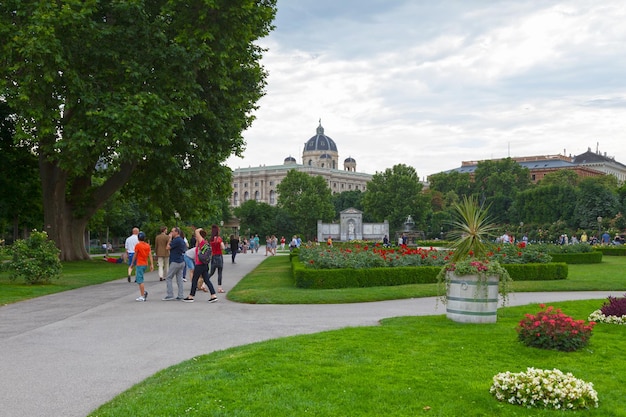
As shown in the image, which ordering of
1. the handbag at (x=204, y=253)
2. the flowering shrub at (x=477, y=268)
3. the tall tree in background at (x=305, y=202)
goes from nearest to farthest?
1. the flowering shrub at (x=477, y=268)
2. the handbag at (x=204, y=253)
3. the tall tree in background at (x=305, y=202)

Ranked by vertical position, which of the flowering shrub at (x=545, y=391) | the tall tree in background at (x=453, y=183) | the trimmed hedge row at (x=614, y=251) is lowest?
the flowering shrub at (x=545, y=391)

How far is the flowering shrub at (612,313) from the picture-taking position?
1068cm

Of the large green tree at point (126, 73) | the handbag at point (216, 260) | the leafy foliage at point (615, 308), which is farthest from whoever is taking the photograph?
the large green tree at point (126, 73)

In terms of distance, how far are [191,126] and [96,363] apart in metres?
18.4

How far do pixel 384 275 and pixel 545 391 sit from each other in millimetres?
12890

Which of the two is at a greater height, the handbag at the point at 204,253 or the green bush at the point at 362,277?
the handbag at the point at 204,253

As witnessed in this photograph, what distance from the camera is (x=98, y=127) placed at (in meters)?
21.4

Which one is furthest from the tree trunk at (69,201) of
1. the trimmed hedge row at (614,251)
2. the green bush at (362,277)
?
the trimmed hedge row at (614,251)

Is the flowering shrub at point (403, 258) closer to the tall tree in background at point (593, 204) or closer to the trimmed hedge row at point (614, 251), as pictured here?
the trimmed hedge row at point (614, 251)

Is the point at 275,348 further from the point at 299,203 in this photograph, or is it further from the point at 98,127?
the point at 299,203

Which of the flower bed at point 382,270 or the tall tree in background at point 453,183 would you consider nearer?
the flower bed at point 382,270

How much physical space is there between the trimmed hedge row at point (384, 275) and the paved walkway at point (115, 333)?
3.03m

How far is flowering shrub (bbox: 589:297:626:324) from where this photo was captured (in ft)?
35.1

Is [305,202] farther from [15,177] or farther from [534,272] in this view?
[534,272]
